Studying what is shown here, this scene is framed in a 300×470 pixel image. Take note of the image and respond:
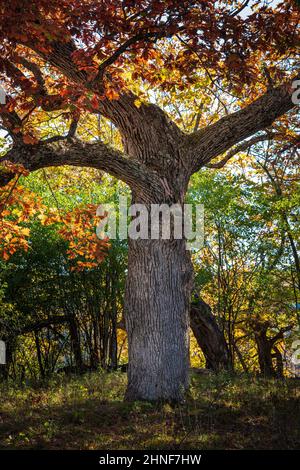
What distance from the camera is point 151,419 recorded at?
227 inches

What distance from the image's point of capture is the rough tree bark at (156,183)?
667 cm

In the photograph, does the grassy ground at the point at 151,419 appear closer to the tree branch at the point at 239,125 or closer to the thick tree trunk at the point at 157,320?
the thick tree trunk at the point at 157,320

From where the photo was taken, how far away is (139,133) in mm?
7094

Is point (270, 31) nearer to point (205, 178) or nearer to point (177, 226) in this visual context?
point (177, 226)

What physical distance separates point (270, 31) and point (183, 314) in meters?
3.80

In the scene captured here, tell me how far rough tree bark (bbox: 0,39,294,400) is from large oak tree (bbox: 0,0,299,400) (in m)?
0.01

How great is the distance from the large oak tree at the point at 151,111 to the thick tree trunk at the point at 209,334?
4110 mm

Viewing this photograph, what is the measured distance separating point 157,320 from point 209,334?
15.5ft

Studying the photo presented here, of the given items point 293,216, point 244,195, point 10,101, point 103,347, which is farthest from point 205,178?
point 10,101

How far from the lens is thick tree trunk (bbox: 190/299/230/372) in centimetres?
1107
